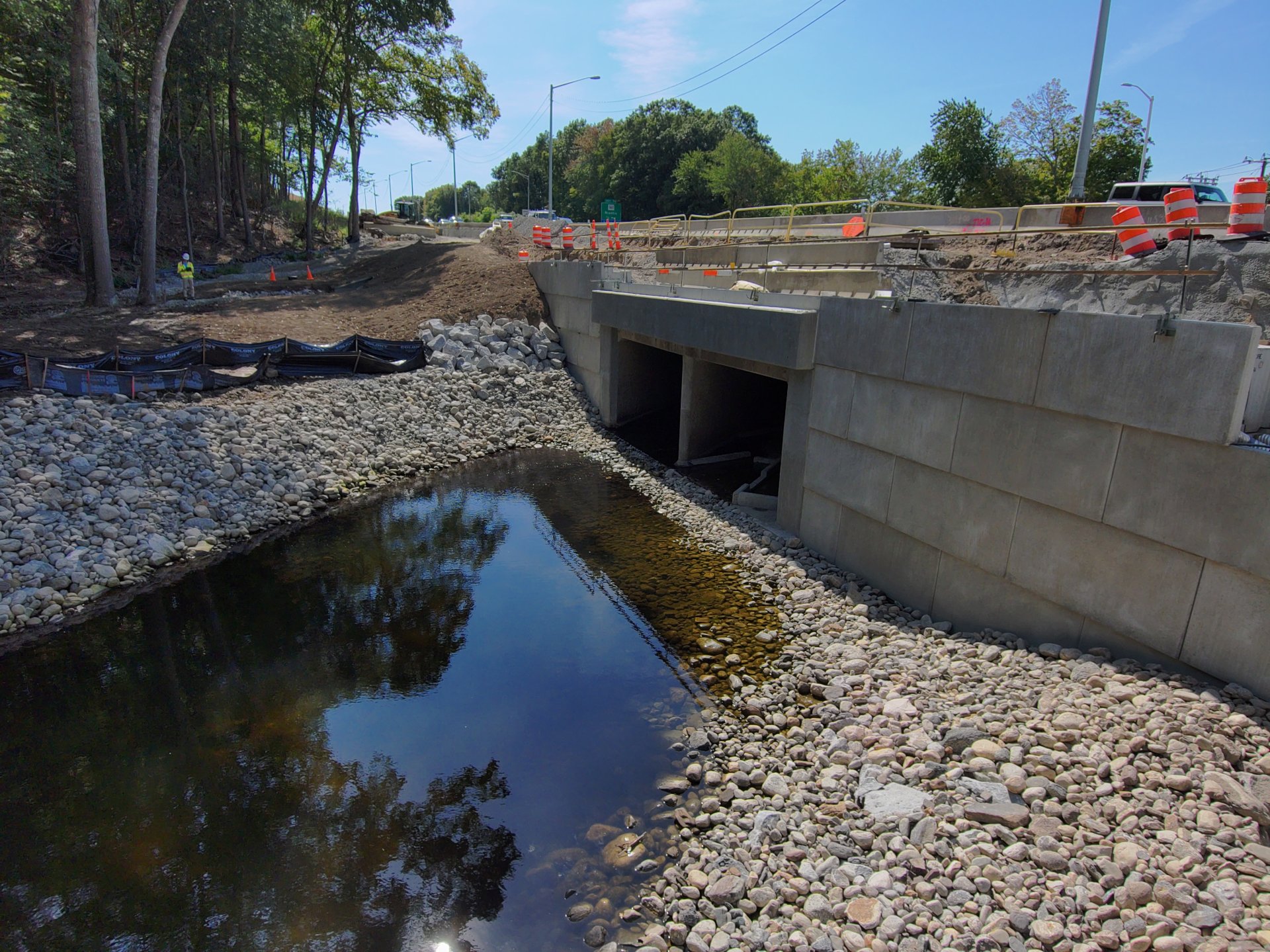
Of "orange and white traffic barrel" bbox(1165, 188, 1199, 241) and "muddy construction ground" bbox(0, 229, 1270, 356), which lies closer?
"orange and white traffic barrel" bbox(1165, 188, 1199, 241)

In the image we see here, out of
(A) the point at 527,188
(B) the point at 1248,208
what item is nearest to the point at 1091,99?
(B) the point at 1248,208

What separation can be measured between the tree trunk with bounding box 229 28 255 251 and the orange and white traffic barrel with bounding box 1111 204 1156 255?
34.0m

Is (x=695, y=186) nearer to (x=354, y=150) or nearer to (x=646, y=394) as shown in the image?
(x=354, y=150)

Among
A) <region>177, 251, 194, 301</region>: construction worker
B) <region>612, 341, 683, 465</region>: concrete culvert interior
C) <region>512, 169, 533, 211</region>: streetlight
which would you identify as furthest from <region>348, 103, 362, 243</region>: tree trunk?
<region>512, 169, 533, 211</region>: streetlight

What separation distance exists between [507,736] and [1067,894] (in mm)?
5116

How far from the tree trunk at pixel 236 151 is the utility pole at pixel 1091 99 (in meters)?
31.5

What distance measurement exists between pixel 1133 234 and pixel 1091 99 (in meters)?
7.35

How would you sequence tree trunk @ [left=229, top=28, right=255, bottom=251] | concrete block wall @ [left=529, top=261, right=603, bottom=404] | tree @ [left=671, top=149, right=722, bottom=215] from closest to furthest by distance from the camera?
concrete block wall @ [left=529, top=261, right=603, bottom=404] → tree trunk @ [left=229, top=28, right=255, bottom=251] → tree @ [left=671, top=149, right=722, bottom=215]

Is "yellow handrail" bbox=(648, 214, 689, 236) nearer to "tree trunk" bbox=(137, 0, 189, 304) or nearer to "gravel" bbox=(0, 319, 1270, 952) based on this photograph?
"tree trunk" bbox=(137, 0, 189, 304)

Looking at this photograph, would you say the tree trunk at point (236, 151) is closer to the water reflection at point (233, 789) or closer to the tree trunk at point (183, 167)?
the tree trunk at point (183, 167)

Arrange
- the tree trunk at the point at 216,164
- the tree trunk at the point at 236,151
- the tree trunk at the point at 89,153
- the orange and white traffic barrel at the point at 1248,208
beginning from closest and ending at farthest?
the orange and white traffic barrel at the point at 1248,208 → the tree trunk at the point at 89,153 → the tree trunk at the point at 236,151 → the tree trunk at the point at 216,164

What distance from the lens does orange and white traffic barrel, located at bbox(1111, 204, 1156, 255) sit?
8828mm

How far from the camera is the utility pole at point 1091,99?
13.6 metres

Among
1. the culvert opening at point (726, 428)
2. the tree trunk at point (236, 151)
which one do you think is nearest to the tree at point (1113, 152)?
the culvert opening at point (726, 428)
